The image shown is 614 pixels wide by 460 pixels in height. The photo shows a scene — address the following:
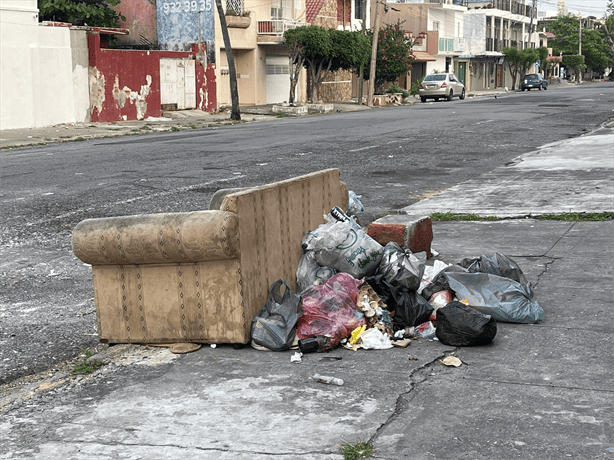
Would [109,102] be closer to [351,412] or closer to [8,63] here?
[8,63]

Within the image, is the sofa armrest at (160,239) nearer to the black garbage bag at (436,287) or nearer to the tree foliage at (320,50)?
the black garbage bag at (436,287)

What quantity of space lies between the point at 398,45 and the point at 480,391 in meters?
48.2

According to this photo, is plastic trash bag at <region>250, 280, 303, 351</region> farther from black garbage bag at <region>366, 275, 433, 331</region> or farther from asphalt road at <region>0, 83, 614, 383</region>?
asphalt road at <region>0, 83, 614, 383</region>

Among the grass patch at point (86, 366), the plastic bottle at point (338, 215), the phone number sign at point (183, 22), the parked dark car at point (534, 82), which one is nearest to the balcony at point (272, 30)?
the phone number sign at point (183, 22)

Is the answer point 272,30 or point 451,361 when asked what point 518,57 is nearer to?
point 272,30

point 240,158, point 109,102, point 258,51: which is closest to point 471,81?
point 258,51

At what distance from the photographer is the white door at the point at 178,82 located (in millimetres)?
36031

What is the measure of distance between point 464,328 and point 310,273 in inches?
51.9

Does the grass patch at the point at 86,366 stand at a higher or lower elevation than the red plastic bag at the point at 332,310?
lower

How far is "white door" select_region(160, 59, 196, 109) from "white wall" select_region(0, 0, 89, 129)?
558 centimetres

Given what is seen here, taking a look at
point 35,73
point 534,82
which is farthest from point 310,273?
point 534,82

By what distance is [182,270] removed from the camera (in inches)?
202

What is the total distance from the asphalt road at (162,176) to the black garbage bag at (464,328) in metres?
2.29

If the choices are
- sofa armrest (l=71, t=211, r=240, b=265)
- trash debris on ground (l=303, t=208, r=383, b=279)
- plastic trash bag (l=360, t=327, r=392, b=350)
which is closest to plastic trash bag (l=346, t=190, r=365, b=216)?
trash debris on ground (l=303, t=208, r=383, b=279)
